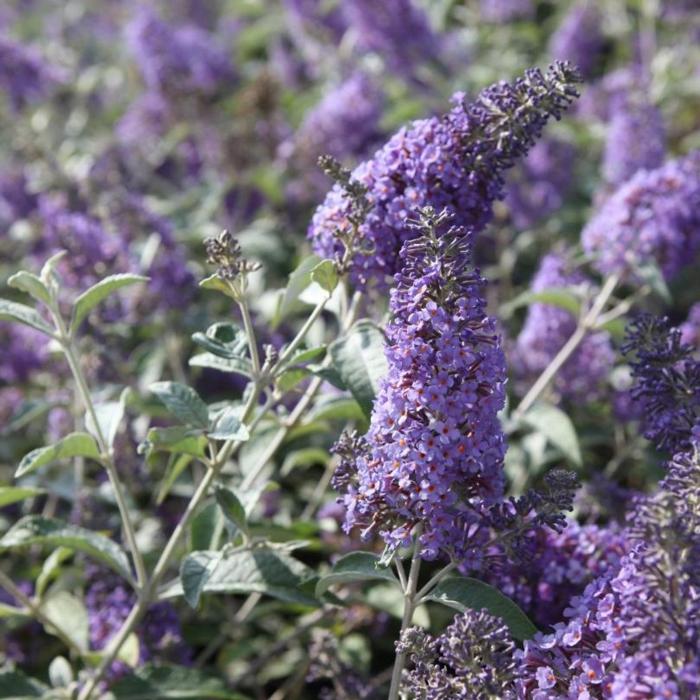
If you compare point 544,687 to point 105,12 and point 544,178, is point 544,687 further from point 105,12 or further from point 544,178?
point 105,12

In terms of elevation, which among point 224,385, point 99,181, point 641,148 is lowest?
point 224,385

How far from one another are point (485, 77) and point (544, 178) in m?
1.45

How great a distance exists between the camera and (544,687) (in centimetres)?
225

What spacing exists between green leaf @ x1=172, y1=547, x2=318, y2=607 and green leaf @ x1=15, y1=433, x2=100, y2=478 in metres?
0.44

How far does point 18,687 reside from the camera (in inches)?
130

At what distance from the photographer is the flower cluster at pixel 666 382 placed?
2686 mm

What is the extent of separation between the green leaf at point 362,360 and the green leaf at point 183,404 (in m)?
0.40

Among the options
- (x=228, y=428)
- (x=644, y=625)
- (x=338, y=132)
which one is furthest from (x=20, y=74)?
(x=644, y=625)

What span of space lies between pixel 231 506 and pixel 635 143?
344 cm

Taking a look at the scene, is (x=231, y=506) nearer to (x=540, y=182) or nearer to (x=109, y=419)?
(x=109, y=419)

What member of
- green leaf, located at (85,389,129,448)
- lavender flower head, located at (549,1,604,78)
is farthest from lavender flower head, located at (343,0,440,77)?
green leaf, located at (85,389,129,448)

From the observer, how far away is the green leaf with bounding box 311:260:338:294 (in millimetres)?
2721

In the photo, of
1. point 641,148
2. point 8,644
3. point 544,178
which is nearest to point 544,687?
point 8,644

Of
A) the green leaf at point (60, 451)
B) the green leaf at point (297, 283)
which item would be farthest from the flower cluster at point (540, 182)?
the green leaf at point (60, 451)
